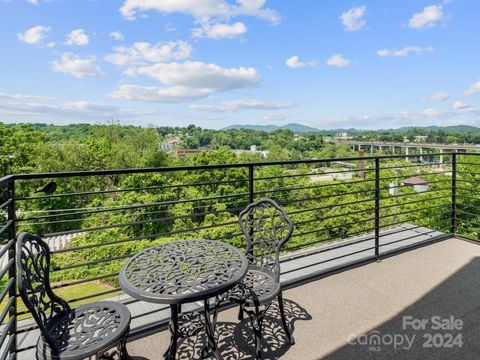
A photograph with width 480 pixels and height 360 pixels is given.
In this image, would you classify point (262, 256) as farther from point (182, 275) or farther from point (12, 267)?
point (12, 267)

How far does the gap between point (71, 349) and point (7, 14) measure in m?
24.0

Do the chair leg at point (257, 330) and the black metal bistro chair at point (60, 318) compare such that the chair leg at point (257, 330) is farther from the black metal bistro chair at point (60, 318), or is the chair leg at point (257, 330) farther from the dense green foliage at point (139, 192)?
the dense green foliage at point (139, 192)

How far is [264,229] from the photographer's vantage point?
7.52 ft

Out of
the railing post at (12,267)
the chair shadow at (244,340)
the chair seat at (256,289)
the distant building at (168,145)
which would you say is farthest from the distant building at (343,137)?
the railing post at (12,267)

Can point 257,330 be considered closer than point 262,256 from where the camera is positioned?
Yes

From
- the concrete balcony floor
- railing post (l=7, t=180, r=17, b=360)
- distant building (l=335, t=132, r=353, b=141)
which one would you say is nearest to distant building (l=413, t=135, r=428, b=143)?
distant building (l=335, t=132, r=353, b=141)

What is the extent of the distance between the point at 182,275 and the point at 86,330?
1.68 feet

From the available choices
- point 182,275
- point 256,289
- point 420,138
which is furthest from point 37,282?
point 420,138

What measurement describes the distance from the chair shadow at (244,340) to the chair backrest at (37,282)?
826 millimetres

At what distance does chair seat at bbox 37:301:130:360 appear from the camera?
1.28 metres

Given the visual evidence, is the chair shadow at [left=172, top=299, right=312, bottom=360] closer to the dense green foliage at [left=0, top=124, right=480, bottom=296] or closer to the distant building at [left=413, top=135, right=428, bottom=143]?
the dense green foliage at [left=0, top=124, right=480, bottom=296]

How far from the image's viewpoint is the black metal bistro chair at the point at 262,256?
1799 millimetres

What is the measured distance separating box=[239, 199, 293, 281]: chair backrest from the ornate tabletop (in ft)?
1.20

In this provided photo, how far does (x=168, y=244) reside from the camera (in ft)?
6.72
